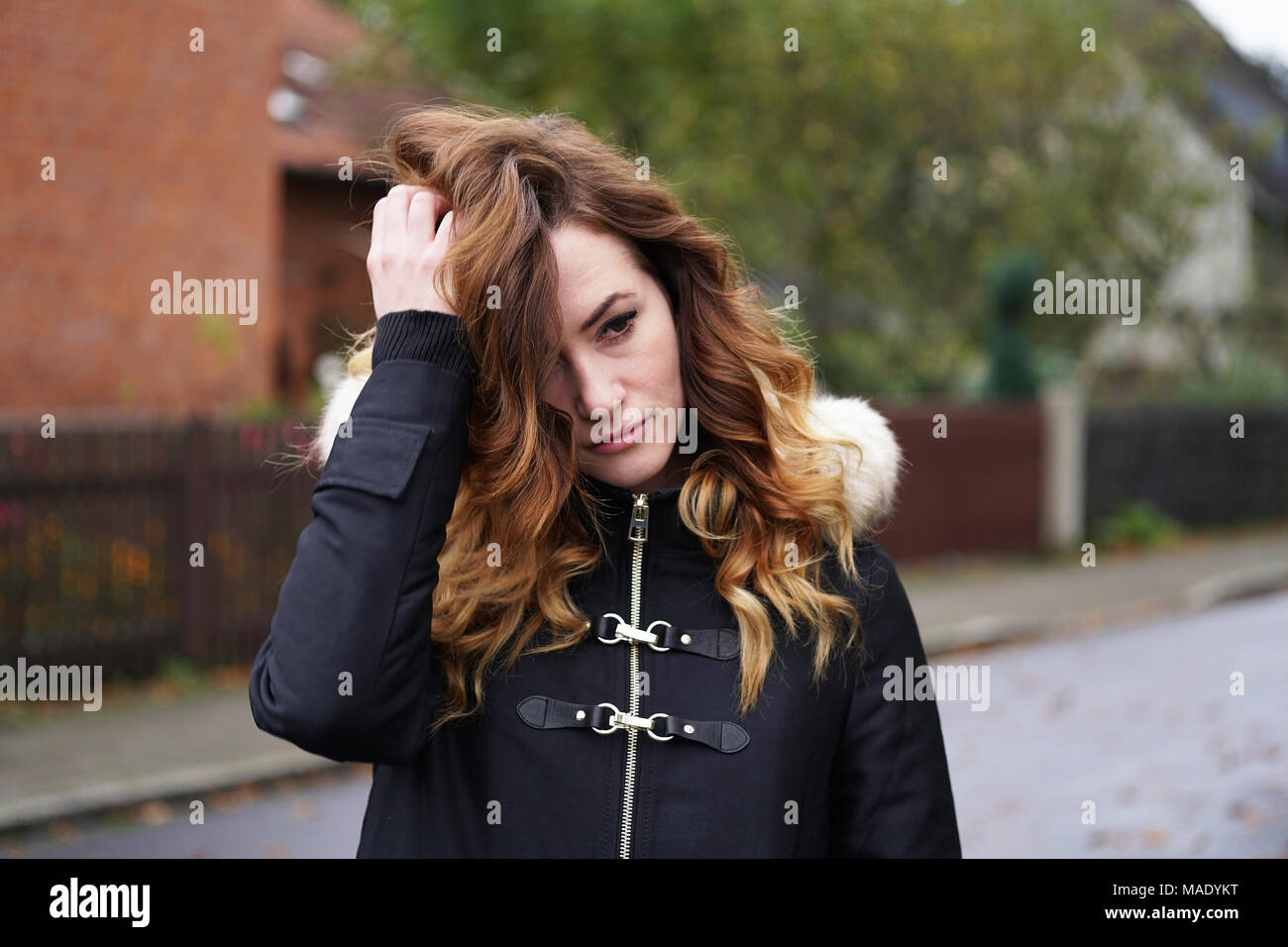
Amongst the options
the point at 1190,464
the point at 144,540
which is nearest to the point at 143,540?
the point at 144,540

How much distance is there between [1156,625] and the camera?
495 inches

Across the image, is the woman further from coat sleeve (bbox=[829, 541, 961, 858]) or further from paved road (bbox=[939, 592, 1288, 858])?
paved road (bbox=[939, 592, 1288, 858])

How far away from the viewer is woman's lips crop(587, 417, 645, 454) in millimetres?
2148

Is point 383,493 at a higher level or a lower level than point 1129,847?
higher

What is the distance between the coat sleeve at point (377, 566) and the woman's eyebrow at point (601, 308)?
0.20 metres

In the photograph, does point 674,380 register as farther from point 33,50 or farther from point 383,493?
point 33,50

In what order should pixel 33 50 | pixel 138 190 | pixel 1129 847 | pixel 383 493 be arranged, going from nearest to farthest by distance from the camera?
1. pixel 383 493
2. pixel 1129 847
3. pixel 33 50
4. pixel 138 190

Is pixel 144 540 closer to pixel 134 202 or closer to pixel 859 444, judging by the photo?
pixel 134 202

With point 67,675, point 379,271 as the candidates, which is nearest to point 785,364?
point 379,271

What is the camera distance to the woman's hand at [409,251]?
2.03 meters

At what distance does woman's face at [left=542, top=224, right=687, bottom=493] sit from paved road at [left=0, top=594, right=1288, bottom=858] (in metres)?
4.64

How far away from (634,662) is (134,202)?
11.4 m

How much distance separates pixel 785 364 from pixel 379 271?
0.68m

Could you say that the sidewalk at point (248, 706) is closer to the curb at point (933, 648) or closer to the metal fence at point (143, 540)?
the curb at point (933, 648)
